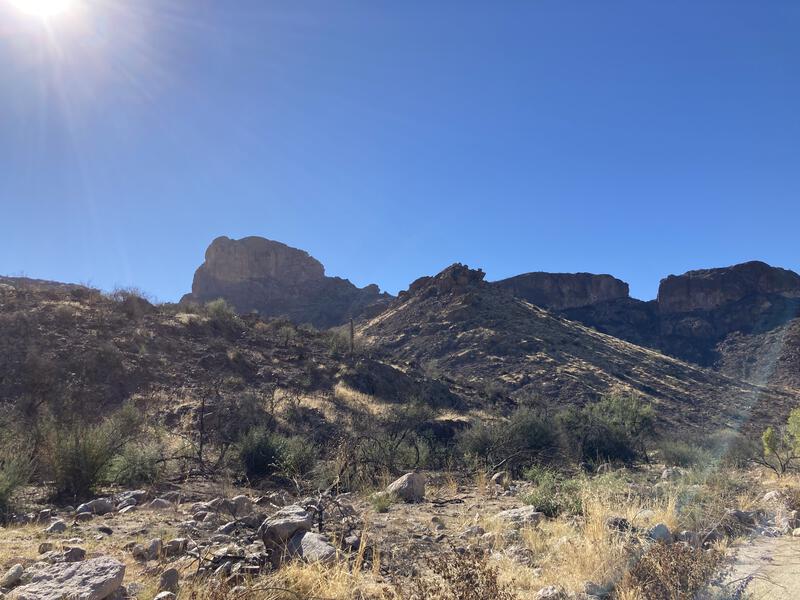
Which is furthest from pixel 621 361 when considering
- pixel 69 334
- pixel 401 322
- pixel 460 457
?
pixel 69 334

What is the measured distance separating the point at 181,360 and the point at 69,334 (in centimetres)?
462

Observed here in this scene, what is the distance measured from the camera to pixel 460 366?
4091cm

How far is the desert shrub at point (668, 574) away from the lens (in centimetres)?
400

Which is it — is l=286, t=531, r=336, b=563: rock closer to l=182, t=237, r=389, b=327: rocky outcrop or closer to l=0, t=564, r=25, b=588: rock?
l=0, t=564, r=25, b=588: rock

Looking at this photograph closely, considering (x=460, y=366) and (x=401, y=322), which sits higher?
(x=401, y=322)

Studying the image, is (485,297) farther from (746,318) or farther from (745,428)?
(746,318)

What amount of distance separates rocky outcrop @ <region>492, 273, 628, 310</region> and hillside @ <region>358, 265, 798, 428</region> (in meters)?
39.0

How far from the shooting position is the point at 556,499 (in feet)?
23.5

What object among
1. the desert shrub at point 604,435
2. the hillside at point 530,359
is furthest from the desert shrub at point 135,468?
the hillside at point 530,359

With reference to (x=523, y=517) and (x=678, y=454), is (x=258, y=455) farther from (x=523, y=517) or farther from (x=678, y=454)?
(x=678, y=454)

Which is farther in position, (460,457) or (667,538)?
(460,457)

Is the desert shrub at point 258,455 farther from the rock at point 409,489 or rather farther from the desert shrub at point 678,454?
the desert shrub at point 678,454

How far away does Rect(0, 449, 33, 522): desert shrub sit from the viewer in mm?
6090

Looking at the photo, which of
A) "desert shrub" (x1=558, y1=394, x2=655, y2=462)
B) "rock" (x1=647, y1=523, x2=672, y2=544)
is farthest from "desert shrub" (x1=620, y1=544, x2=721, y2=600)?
"desert shrub" (x1=558, y1=394, x2=655, y2=462)
